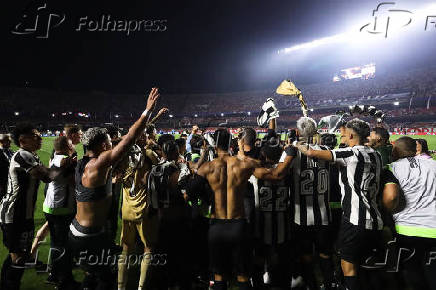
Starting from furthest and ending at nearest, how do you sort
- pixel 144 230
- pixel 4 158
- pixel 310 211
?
pixel 4 158, pixel 144 230, pixel 310 211

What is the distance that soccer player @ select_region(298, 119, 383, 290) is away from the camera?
10.7ft

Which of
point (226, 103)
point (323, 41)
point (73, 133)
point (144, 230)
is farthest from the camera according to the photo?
point (226, 103)

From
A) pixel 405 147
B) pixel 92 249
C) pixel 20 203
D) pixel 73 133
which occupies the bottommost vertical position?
pixel 92 249

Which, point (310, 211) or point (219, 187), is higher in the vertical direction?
point (219, 187)

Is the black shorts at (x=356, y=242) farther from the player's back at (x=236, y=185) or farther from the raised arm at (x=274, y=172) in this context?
the player's back at (x=236, y=185)

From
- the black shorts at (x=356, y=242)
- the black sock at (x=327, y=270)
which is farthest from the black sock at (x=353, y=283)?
the black sock at (x=327, y=270)

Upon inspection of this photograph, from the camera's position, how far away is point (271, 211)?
3.61 m

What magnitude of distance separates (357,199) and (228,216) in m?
1.47

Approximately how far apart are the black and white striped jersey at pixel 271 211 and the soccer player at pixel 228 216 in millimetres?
358

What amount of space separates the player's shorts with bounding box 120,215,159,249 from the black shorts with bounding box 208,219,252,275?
115cm

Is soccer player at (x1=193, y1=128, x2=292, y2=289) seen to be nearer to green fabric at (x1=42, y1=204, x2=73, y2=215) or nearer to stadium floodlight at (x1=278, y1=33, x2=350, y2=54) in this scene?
green fabric at (x1=42, y1=204, x2=73, y2=215)

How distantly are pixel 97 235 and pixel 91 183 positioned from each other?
0.56 meters

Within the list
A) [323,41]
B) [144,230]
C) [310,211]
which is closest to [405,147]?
[310,211]

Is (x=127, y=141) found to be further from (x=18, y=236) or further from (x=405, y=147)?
(x=405, y=147)
